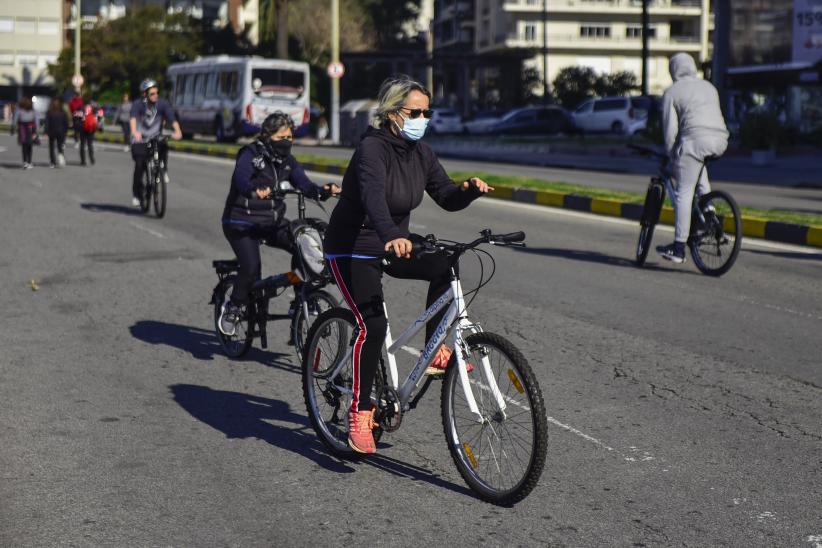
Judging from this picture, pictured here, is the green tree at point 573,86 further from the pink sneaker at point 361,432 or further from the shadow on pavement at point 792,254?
the pink sneaker at point 361,432

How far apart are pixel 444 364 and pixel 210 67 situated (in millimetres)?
41269

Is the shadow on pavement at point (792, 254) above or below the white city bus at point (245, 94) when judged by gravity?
below

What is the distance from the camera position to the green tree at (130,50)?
246 ft

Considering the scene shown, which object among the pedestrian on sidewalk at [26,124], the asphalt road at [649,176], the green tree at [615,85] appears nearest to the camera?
the asphalt road at [649,176]

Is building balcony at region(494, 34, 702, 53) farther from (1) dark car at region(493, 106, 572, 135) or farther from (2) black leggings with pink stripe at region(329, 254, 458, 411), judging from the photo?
(2) black leggings with pink stripe at region(329, 254, 458, 411)

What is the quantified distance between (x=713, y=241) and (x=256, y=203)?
202 inches

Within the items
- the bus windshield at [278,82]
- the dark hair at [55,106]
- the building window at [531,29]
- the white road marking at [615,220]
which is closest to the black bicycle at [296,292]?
the white road marking at [615,220]

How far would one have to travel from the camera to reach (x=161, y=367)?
25.6 feet

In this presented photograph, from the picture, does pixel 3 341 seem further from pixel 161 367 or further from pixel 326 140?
pixel 326 140

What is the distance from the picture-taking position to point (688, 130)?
11.3 meters

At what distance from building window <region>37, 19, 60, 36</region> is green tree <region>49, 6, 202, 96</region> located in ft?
78.9

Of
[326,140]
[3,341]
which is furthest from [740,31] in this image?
[3,341]

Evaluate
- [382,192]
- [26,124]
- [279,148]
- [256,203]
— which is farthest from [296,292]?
[26,124]

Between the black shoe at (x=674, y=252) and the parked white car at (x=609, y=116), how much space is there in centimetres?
3875
